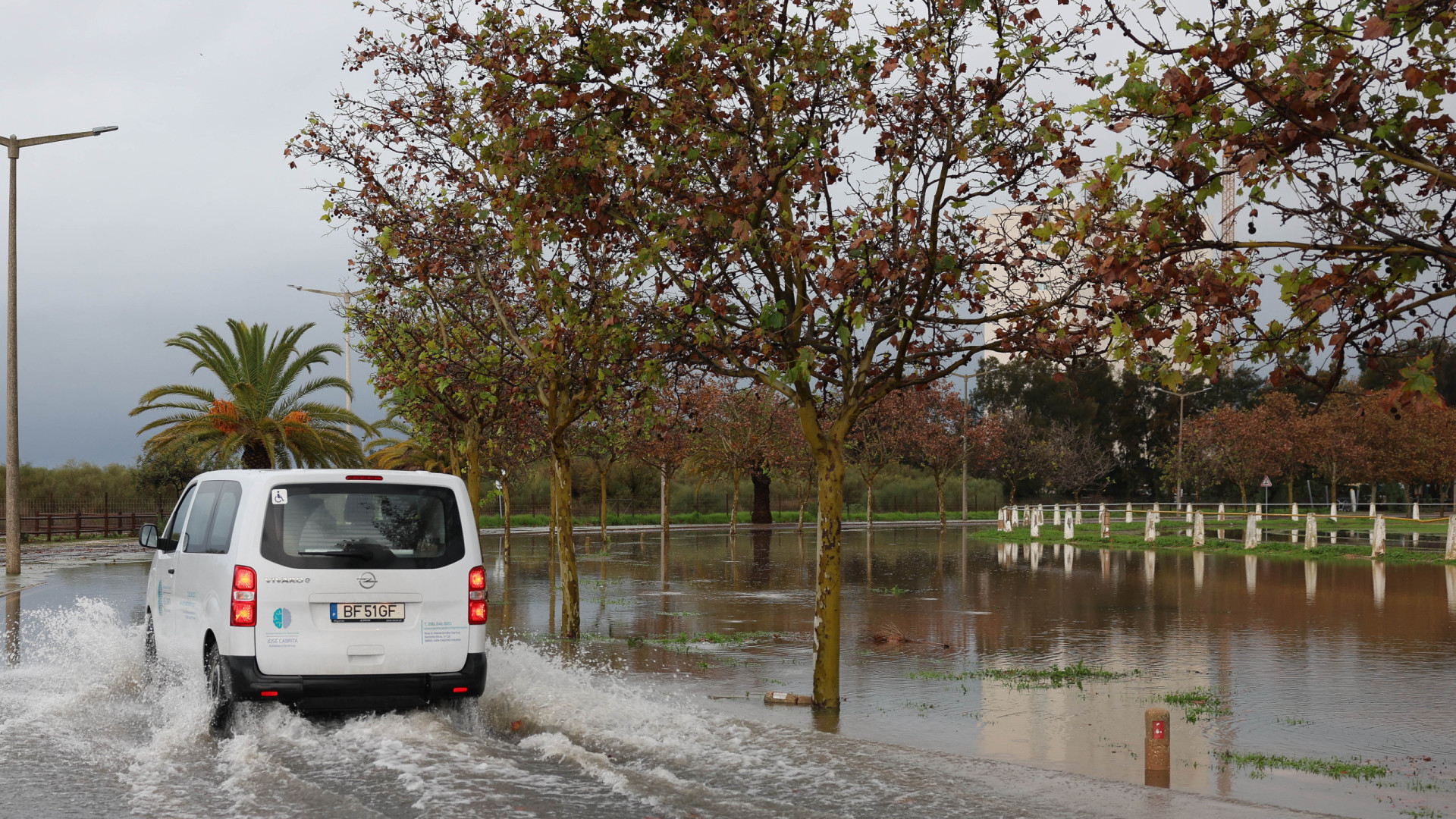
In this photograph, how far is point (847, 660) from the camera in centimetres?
1353

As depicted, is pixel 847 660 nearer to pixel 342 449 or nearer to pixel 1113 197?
pixel 1113 197

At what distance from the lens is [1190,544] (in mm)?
36719

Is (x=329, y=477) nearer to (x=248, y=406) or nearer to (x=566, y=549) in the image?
(x=566, y=549)

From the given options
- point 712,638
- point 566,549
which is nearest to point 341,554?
point 566,549

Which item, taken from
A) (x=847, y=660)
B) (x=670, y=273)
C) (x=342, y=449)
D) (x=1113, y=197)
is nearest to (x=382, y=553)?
(x=670, y=273)

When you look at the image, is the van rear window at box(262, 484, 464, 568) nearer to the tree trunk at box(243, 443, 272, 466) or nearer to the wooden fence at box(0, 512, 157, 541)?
the tree trunk at box(243, 443, 272, 466)

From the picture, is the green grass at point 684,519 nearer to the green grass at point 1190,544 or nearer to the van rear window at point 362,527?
the green grass at point 1190,544

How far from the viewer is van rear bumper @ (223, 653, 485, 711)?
8.15m

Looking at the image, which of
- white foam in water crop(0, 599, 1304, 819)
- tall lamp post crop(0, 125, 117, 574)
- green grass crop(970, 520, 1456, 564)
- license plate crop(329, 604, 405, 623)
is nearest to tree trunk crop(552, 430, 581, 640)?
white foam in water crop(0, 599, 1304, 819)

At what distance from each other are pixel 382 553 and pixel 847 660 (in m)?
6.40

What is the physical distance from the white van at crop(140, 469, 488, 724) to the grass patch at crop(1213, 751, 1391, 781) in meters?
5.19

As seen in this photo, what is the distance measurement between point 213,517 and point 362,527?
1.37 meters

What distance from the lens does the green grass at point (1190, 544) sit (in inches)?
1238

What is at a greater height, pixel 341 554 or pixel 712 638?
pixel 341 554
